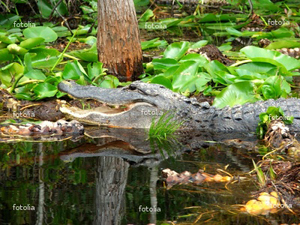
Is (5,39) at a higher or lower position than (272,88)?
higher

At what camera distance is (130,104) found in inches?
256

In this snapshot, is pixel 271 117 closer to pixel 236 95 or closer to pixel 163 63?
pixel 236 95

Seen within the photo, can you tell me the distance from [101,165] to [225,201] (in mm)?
1314

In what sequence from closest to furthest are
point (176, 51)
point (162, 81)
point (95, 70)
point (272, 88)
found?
point (272, 88)
point (162, 81)
point (95, 70)
point (176, 51)

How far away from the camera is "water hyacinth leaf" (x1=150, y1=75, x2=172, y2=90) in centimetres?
691

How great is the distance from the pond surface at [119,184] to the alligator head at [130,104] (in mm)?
327

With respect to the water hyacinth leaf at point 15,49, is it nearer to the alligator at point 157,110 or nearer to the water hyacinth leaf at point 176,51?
the alligator at point 157,110

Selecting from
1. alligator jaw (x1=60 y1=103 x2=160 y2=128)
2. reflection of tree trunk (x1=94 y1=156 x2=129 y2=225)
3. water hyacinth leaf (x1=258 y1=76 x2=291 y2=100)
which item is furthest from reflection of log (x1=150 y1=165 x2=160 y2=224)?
water hyacinth leaf (x1=258 y1=76 x2=291 y2=100)

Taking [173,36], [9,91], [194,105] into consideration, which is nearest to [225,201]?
[194,105]

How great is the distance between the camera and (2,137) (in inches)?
233

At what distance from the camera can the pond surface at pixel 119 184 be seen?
3.96m

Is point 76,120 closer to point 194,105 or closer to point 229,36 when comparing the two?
point 194,105

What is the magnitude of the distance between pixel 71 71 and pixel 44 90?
431 mm

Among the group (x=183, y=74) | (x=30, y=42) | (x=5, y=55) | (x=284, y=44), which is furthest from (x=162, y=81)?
(x=284, y=44)
